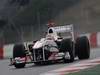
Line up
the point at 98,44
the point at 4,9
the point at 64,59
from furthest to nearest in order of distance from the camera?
the point at 4,9
the point at 98,44
the point at 64,59

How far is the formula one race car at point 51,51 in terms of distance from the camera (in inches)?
673

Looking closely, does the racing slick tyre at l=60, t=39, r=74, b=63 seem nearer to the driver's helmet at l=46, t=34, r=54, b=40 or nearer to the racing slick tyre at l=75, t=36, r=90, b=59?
the driver's helmet at l=46, t=34, r=54, b=40

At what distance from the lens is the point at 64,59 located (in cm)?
1716

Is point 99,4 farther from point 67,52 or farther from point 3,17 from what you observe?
point 67,52

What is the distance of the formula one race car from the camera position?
56.1ft

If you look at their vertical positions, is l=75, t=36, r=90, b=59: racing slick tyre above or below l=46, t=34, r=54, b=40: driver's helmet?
below

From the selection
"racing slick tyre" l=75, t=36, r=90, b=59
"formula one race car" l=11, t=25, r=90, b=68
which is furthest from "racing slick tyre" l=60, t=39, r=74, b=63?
"racing slick tyre" l=75, t=36, r=90, b=59

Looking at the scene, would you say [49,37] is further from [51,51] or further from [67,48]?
[67,48]

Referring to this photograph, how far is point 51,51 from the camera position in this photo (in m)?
17.1

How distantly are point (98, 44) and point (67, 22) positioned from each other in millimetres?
9590

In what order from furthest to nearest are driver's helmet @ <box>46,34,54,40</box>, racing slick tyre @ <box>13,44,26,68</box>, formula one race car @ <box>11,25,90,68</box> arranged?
racing slick tyre @ <box>13,44,26,68</box>
driver's helmet @ <box>46,34,54,40</box>
formula one race car @ <box>11,25,90,68</box>

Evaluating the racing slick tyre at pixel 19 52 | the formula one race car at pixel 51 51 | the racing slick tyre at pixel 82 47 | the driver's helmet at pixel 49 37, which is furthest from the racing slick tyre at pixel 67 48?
the racing slick tyre at pixel 19 52

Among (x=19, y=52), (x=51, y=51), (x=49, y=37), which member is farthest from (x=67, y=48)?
(x=19, y=52)

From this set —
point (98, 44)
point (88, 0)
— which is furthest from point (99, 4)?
point (98, 44)
